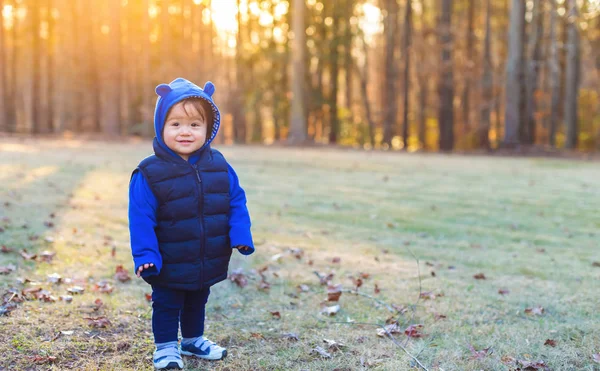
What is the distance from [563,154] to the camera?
21938 millimetres

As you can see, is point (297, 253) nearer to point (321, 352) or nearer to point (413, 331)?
point (413, 331)

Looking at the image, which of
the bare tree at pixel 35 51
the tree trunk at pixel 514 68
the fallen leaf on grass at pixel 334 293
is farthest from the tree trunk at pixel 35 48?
the fallen leaf on grass at pixel 334 293

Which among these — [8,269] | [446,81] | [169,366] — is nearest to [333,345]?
[169,366]

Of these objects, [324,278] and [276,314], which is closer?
[276,314]

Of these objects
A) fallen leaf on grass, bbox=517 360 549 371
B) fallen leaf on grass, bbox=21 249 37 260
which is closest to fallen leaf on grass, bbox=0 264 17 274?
fallen leaf on grass, bbox=21 249 37 260

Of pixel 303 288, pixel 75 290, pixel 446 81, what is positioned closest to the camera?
pixel 75 290

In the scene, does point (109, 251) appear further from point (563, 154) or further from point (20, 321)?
point (563, 154)

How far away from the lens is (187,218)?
A: 367 centimetres

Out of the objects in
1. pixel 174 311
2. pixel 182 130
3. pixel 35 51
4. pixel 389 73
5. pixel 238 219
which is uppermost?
pixel 35 51

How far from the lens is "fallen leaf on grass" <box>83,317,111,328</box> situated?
14.9 ft

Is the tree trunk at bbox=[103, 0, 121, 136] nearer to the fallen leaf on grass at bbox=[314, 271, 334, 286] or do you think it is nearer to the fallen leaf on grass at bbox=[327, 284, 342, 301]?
the fallen leaf on grass at bbox=[314, 271, 334, 286]

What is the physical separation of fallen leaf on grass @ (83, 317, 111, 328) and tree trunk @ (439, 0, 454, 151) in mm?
22251

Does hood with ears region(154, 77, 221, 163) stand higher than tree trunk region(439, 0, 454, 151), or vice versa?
tree trunk region(439, 0, 454, 151)

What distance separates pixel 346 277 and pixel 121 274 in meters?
2.15
